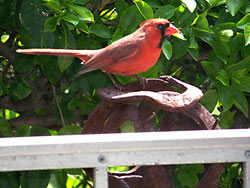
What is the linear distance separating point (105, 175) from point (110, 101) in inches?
14.5

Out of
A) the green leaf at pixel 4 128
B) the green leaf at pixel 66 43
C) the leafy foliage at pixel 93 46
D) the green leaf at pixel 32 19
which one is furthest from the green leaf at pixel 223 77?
the green leaf at pixel 4 128

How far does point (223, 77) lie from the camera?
1.93 metres

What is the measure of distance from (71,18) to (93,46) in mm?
260

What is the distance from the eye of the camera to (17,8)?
1.94 meters

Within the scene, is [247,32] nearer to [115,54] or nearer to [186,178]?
[115,54]

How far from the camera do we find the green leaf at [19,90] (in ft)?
6.95

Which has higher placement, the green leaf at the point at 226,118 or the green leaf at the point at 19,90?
the green leaf at the point at 19,90

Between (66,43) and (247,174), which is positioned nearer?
(247,174)

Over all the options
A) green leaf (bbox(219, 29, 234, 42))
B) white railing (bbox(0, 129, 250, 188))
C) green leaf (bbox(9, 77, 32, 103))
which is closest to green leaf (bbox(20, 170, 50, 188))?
green leaf (bbox(9, 77, 32, 103))

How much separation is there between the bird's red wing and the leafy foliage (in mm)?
271

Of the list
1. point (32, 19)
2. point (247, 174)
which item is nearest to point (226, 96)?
point (32, 19)

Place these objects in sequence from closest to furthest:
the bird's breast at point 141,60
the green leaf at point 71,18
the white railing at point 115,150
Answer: the white railing at point 115,150, the bird's breast at point 141,60, the green leaf at point 71,18

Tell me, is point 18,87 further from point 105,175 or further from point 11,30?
point 105,175

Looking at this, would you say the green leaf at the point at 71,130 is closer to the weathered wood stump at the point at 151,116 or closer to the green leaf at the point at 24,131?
the green leaf at the point at 24,131
